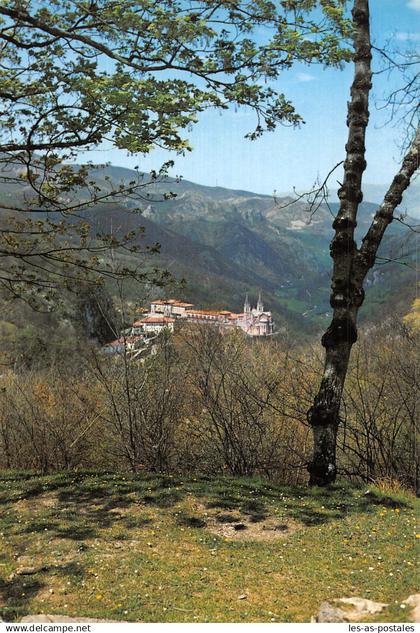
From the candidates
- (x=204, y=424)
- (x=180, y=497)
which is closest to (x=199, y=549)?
(x=180, y=497)

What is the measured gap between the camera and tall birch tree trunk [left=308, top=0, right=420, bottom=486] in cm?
902

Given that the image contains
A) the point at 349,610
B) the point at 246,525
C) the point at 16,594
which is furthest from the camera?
the point at 246,525

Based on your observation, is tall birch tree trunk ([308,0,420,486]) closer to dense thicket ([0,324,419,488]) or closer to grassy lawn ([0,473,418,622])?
grassy lawn ([0,473,418,622])

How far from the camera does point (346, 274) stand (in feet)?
29.8

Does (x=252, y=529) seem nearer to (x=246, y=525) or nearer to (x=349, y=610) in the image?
(x=246, y=525)

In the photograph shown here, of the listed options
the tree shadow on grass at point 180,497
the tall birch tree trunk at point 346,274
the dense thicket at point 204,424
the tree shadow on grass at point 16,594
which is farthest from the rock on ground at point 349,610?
the dense thicket at point 204,424

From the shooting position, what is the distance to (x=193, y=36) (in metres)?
7.03

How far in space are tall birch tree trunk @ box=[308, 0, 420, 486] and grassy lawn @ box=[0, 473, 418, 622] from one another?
92 cm

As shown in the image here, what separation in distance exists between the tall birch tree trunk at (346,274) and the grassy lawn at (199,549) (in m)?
0.92

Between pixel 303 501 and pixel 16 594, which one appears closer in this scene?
pixel 16 594

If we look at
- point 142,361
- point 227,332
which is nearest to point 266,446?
point 142,361

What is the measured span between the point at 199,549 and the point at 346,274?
479 centimetres

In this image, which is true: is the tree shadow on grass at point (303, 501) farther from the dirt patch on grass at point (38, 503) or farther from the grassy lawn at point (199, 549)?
the dirt patch on grass at point (38, 503)
